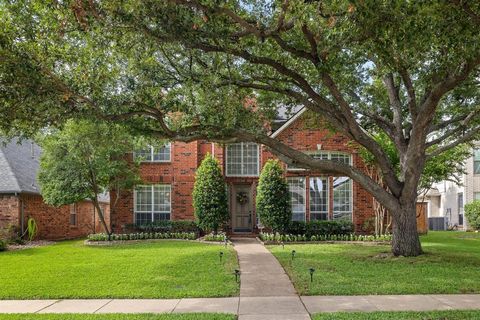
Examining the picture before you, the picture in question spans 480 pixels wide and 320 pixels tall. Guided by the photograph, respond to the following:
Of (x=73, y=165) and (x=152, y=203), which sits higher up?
(x=73, y=165)

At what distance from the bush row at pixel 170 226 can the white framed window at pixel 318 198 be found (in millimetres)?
5339

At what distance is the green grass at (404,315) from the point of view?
23.8 ft

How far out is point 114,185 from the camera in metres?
20.7

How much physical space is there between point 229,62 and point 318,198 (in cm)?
1105

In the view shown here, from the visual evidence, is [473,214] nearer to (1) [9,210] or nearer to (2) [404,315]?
(2) [404,315]

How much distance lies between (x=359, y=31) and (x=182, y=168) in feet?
46.7

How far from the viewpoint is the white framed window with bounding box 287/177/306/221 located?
70.7 ft

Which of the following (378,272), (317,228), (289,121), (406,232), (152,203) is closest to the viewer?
(378,272)

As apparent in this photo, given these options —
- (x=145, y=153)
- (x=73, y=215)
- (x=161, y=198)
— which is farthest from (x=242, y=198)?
(x=73, y=215)

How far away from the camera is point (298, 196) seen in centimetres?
2166

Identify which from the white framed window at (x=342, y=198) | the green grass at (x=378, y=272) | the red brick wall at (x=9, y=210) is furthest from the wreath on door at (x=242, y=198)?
the red brick wall at (x=9, y=210)

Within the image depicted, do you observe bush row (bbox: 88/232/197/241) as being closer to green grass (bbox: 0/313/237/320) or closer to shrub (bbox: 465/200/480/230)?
green grass (bbox: 0/313/237/320)

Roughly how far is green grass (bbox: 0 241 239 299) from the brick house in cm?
519

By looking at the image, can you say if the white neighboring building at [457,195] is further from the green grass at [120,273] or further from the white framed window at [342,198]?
the green grass at [120,273]
